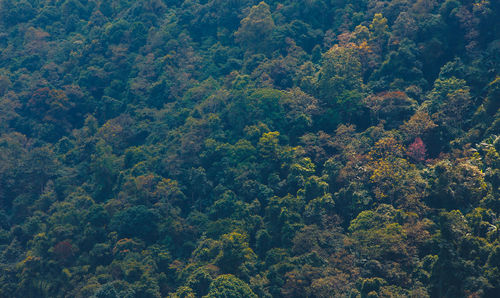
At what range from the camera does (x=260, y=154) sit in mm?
38125

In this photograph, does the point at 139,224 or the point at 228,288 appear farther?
the point at 139,224

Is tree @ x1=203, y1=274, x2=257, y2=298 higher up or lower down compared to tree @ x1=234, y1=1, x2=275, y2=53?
lower down

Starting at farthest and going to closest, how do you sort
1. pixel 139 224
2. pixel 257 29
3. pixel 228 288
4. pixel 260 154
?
1. pixel 257 29
2. pixel 260 154
3. pixel 139 224
4. pixel 228 288

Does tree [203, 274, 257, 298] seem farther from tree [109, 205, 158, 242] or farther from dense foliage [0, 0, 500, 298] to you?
tree [109, 205, 158, 242]

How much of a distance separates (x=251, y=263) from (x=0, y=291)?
18.7m

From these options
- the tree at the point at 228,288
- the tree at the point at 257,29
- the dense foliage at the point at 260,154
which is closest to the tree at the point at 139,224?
the dense foliage at the point at 260,154

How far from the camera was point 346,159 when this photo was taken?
34.8m

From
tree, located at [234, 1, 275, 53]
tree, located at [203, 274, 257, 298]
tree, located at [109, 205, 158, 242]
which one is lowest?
tree, located at [109, 205, 158, 242]

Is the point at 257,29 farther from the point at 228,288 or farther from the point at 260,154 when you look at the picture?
the point at 228,288

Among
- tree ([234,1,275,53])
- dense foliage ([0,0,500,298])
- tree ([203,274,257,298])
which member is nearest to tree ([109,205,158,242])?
dense foliage ([0,0,500,298])

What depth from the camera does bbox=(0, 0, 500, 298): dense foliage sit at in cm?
2828

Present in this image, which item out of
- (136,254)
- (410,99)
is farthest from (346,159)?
(136,254)

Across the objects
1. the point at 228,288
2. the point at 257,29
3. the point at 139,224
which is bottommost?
the point at 139,224

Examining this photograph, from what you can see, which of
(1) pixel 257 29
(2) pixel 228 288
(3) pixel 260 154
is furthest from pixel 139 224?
(1) pixel 257 29
